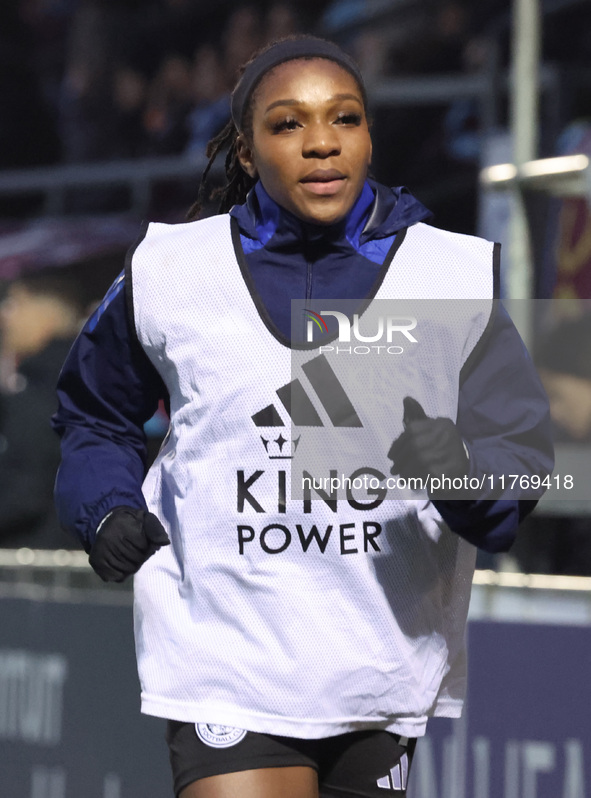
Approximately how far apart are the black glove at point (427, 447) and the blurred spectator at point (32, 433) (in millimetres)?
3413

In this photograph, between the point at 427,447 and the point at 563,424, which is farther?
the point at 563,424

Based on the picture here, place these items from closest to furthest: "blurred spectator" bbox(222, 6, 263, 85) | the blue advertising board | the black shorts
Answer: the black shorts, the blue advertising board, "blurred spectator" bbox(222, 6, 263, 85)

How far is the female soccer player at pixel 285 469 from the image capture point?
2203 mm

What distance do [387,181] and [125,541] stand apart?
346cm

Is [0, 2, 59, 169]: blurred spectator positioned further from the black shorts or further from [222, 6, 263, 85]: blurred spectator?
the black shorts

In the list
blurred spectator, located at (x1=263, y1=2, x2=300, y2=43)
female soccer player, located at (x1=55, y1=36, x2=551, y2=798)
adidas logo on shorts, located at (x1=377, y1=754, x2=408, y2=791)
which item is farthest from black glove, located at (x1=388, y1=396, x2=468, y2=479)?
blurred spectator, located at (x1=263, y1=2, x2=300, y2=43)

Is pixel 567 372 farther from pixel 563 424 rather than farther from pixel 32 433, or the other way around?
pixel 32 433

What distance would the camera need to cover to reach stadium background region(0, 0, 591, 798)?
367cm

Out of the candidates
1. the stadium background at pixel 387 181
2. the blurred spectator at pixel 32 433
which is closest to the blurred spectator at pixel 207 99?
the stadium background at pixel 387 181

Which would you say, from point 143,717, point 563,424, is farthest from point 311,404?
point 143,717

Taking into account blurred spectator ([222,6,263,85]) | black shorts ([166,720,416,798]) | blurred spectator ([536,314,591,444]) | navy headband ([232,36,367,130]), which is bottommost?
black shorts ([166,720,416,798])

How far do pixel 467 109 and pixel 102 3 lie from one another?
270 cm

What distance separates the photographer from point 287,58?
2457 millimetres

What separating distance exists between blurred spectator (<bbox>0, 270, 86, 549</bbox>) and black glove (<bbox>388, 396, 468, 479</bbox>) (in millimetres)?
3413
